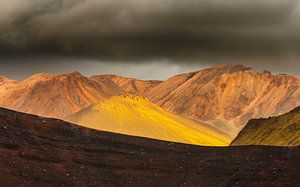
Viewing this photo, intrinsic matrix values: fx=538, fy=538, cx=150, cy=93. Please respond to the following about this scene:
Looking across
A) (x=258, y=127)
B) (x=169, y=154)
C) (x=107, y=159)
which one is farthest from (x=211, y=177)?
(x=258, y=127)

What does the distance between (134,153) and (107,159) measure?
2857mm

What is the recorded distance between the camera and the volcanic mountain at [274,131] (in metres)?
83.5

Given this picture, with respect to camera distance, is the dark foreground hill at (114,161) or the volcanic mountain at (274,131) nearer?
the dark foreground hill at (114,161)

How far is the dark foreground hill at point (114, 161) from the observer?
38.1m

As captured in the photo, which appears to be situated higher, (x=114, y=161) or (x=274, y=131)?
(x=274, y=131)

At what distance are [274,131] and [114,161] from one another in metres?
54.0

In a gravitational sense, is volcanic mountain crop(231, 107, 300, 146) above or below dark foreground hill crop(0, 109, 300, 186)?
above

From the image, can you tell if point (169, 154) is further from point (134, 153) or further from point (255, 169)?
point (255, 169)

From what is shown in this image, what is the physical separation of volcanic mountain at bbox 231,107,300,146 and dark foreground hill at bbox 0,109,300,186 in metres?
35.4

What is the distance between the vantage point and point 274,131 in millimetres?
91375

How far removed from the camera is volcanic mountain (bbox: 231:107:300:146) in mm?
83500

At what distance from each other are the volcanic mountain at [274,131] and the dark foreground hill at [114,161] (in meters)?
35.4

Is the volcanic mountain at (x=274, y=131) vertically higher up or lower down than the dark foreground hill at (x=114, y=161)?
higher up

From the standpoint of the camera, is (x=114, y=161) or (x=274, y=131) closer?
(x=114, y=161)
